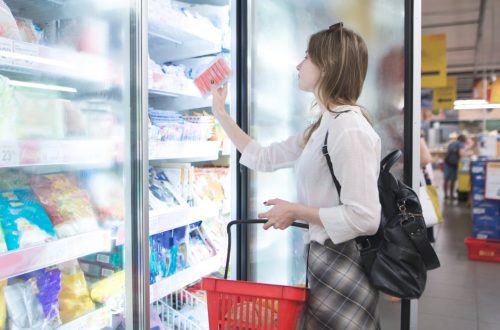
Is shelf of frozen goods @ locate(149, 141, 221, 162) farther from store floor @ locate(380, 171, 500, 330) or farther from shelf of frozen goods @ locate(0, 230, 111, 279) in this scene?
store floor @ locate(380, 171, 500, 330)

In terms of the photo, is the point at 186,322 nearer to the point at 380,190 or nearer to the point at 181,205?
the point at 181,205

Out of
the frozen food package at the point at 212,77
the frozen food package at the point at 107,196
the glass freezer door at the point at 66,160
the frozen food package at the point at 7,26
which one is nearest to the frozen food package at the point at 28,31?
the glass freezer door at the point at 66,160

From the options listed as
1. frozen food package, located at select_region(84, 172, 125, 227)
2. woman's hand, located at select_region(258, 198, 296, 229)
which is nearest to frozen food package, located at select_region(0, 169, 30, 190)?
frozen food package, located at select_region(84, 172, 125, 227)

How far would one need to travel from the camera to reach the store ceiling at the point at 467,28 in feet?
23.5

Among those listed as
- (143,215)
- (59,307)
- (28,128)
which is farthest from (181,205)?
(28,128)

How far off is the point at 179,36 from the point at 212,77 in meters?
0.52

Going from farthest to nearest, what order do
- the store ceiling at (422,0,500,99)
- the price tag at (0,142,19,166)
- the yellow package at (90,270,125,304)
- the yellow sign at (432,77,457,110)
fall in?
the yellow sign at (432,77,457,110) → the store ceiling at (422,0,500,99) → the yellow package at (90,270,125,304) → the price tag at (0,142,19,166)

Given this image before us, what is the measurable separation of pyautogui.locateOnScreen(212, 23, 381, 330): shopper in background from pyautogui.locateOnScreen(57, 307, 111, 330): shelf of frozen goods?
77cm

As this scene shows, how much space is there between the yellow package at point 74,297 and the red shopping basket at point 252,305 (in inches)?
23.5

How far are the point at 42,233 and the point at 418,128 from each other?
164 centimetres

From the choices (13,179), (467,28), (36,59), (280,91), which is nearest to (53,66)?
(36,59)

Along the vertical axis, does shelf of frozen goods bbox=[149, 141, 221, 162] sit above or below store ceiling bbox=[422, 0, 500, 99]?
below

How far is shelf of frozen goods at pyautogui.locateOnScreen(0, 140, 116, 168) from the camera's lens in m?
1.30

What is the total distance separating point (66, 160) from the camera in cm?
150
